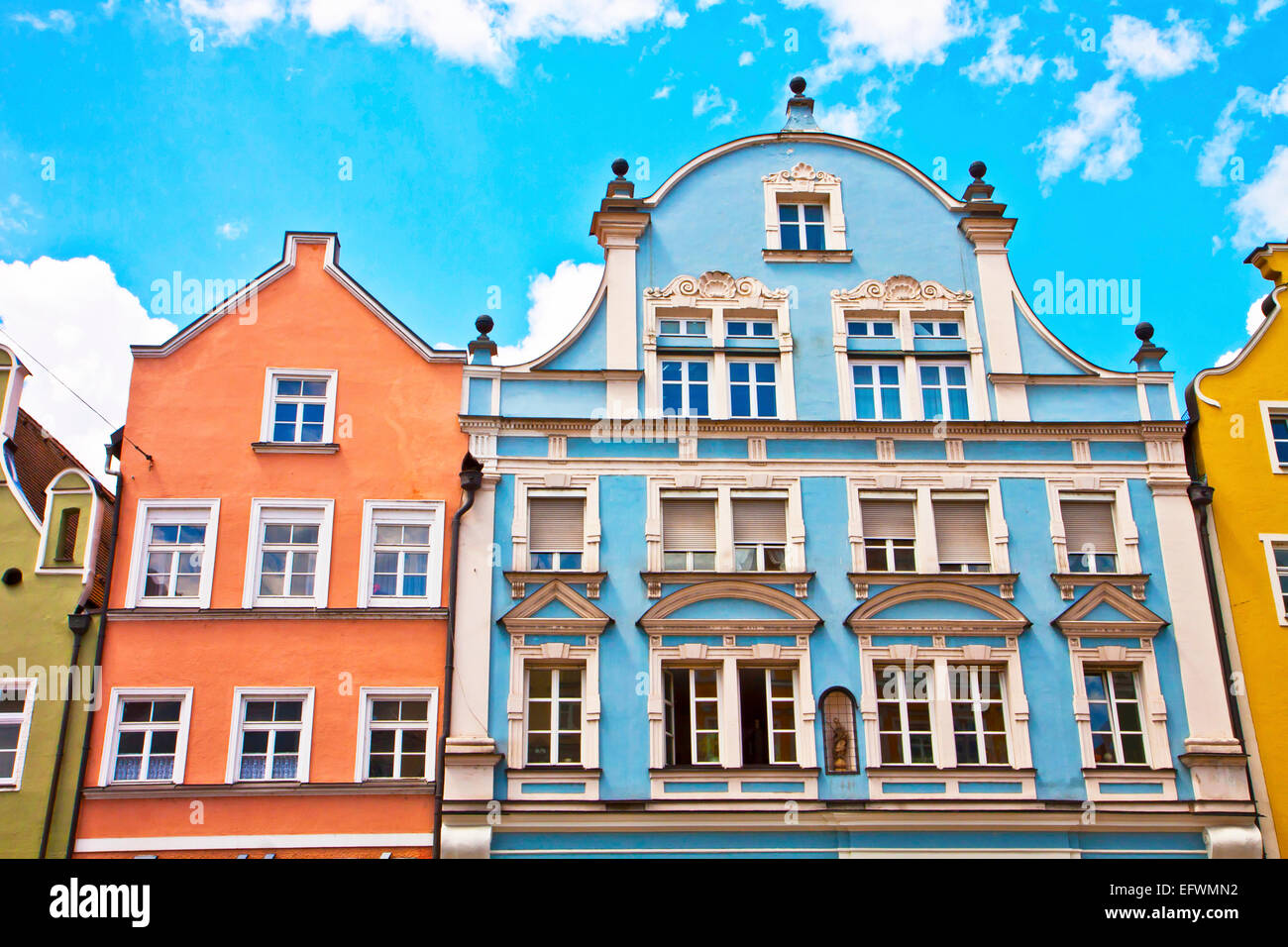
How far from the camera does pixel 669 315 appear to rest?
80.5 ft

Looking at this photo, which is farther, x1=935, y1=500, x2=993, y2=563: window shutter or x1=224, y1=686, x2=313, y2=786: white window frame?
x1=935, y1=500, x2=993, y2=563: window shutter

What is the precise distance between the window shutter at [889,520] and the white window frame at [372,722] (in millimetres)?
8441

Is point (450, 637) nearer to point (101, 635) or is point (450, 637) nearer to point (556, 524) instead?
point (556, 524)

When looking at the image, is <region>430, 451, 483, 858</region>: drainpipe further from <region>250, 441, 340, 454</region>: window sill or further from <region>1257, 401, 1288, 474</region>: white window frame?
<region>1257, 401, 1288, 474</region>: white window frame

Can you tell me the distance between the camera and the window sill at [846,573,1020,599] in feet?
73.2

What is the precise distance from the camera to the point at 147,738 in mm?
21125

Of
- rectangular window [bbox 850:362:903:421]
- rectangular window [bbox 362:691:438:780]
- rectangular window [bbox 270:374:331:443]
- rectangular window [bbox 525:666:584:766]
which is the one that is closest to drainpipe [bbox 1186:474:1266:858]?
rectangular window [bbox 850:362:903:421]

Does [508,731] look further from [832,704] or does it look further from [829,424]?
[829,424]

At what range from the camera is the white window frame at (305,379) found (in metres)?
23.1

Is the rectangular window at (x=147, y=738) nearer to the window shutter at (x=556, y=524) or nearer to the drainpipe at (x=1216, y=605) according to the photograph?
the window shutter at (x=556, y=524)

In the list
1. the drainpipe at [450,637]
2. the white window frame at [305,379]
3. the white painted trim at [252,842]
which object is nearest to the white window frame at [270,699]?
the white painted trim at [252,842]

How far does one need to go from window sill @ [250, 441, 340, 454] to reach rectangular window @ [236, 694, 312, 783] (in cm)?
453

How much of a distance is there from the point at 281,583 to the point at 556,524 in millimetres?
5020

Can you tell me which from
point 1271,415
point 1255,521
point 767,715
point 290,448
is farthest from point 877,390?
point 290,448
